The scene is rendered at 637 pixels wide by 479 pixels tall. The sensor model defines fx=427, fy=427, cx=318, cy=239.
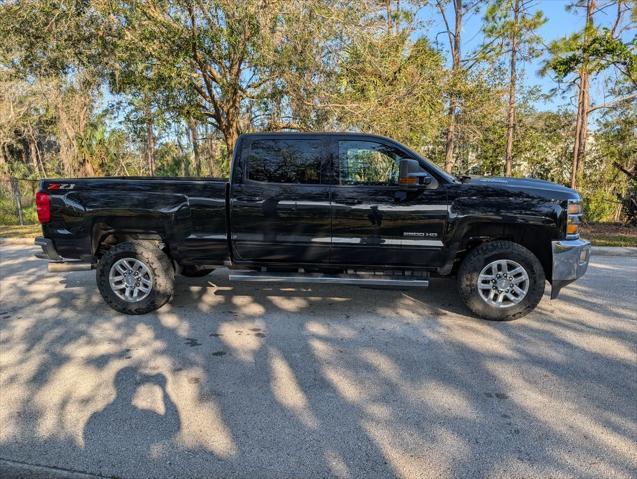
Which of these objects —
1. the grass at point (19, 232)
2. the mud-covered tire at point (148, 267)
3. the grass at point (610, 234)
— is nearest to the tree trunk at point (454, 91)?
the grass at point (610, 234)

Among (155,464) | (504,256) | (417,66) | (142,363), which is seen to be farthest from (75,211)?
(417,66)

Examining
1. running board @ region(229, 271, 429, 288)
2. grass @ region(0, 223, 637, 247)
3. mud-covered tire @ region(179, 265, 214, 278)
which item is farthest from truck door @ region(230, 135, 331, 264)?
grass @ region(0, 223, 637, 247)

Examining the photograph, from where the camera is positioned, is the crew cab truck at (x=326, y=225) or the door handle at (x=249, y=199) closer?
the crew cab truck at (x=326, y=225)

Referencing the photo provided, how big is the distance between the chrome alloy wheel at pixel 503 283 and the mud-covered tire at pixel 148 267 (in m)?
3.52

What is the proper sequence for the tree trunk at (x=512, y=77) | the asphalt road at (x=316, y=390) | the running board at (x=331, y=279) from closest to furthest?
1. the asphalt road at (x=316, y=390)
2. the running board at (x=331, y=279)
3. the tree trunk at (x=512, y=77)

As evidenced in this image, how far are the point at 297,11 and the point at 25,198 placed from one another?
1474 cm

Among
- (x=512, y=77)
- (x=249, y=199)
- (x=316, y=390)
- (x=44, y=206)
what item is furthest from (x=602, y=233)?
(x=44, y=206)

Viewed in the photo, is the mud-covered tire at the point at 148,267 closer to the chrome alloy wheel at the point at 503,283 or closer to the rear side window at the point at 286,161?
the rear side window at the point at 286,161

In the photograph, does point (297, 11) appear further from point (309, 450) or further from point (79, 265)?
point (309, 450)

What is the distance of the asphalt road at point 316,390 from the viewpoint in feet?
7.93

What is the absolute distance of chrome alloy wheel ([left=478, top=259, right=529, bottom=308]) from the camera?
4547mm

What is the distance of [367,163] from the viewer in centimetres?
479

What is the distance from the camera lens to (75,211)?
4.82 m

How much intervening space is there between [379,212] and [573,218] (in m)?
2.03
